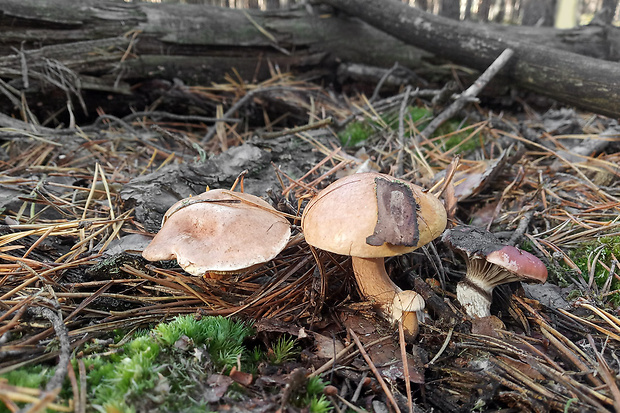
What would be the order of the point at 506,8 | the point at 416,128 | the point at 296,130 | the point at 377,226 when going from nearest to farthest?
1. the point at 377,226
2. the point at 296,130
3. the point at 416,128
4. the point at 506,8

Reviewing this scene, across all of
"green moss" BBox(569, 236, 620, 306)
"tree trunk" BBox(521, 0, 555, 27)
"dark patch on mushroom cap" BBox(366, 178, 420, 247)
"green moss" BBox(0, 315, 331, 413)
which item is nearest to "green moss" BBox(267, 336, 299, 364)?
"green moss" BBox(0, 315, 331, 413)

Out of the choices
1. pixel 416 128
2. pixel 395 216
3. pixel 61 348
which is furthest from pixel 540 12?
pixel 61 348

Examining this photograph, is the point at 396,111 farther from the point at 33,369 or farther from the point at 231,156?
the point at 33,369

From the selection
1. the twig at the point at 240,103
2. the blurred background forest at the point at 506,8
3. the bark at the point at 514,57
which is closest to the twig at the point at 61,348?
the twig at the point at 240,103

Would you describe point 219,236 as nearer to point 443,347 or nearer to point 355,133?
point 443,347

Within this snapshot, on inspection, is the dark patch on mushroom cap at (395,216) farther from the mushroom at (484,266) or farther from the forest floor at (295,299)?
the forest floor at (295,299)

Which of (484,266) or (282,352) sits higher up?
(484,266)

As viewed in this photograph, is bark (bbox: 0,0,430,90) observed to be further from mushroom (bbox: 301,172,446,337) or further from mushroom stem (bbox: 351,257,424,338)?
mushroom stem (bbox: 351,257,424,338)
